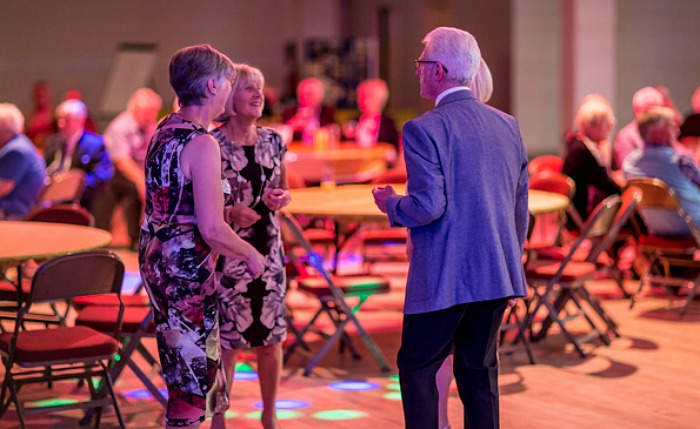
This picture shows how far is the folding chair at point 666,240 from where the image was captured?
24.4 ft

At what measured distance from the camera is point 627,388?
5.61m

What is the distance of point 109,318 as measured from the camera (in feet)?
16.5

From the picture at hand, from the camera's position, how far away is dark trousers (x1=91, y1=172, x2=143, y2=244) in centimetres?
1055

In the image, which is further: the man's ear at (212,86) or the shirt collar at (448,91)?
the shirt collar at (448,91)

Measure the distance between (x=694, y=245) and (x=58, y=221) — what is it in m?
4.31

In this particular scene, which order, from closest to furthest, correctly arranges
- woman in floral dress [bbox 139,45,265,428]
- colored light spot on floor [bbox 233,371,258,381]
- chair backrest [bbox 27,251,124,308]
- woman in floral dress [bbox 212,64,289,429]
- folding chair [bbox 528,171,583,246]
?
woman in floral dress [bbox 139,45,265,428] → chair backrest [bbox 27,251,124,308] → woman in floral dress [bbox 212,64,289,429] → colored light spot on floor [bbox 233,371,258,381] → folding chair [bbox 528,171,583,246]

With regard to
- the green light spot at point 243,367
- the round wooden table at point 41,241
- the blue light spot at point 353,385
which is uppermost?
the round wooden table at point 41,241

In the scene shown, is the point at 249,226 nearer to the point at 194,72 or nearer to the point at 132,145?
the point at 194,72

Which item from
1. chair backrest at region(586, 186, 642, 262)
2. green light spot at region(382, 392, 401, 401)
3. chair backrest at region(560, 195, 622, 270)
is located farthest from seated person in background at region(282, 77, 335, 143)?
green light spot at region(382, 392, 401, 401)

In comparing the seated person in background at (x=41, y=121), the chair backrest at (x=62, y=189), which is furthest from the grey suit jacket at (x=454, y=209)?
the seated person in background at (x=41, y=121)

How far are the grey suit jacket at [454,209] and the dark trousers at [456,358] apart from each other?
8cm

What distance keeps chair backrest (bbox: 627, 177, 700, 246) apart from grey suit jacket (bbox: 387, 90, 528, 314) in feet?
13.8

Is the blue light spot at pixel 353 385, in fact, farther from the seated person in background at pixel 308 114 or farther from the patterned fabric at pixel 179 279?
the seated person in background at pixel 308 114

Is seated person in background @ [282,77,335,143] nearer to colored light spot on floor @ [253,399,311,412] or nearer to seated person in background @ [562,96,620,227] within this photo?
seated person in background @ [562,96,620,227]
